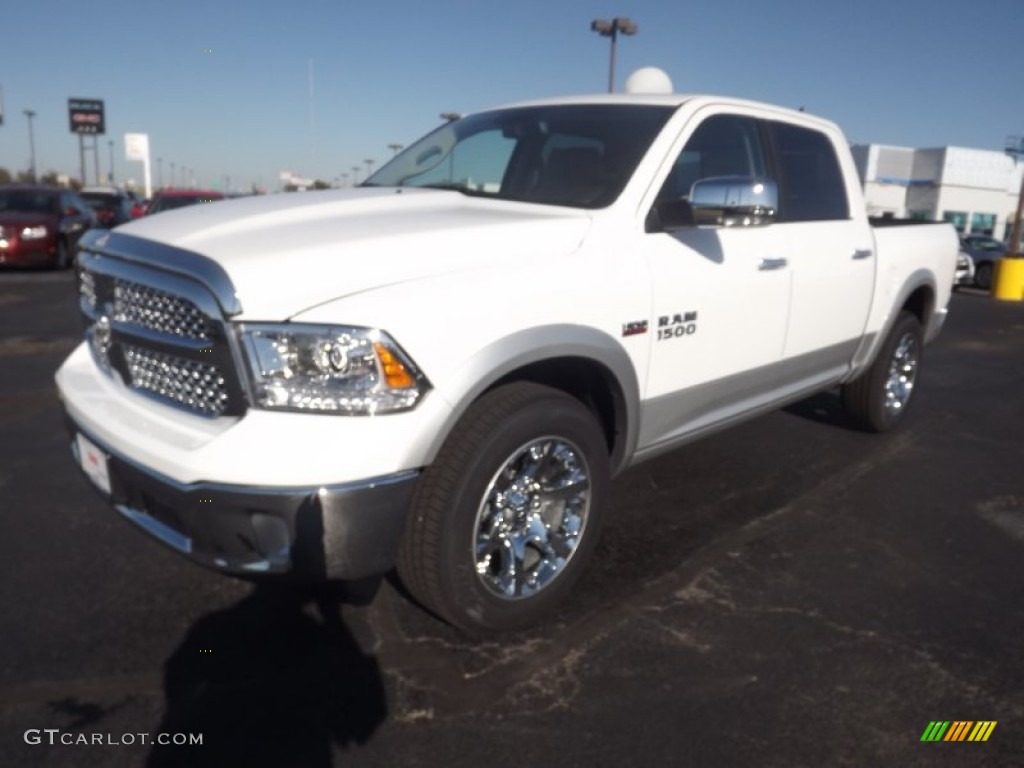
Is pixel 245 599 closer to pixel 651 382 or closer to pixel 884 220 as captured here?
pixel 651 382

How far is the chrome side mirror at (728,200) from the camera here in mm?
3020

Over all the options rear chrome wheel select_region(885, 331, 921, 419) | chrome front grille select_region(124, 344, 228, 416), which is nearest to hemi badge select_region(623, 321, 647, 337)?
chrome front grille select_region(124, 344, 228, 416)

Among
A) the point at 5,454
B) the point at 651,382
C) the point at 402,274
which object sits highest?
the point at 402,274

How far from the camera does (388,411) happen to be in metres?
2.27

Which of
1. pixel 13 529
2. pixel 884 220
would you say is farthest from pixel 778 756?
pixel 884 220

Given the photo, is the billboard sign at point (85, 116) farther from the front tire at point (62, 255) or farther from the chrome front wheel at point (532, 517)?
the chrome front wheel at point (532, 517)

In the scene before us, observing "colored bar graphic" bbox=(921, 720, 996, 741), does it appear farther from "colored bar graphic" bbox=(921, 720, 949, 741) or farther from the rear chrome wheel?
the rear chrome wheel

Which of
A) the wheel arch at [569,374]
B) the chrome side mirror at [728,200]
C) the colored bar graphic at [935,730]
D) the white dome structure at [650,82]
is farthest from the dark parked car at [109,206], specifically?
the colored bar graphic at [935,730]

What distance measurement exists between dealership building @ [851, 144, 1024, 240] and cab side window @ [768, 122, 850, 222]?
52618 mm

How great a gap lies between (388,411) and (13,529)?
7.91 feet

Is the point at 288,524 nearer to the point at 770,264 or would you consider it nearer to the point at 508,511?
the point at 508,511

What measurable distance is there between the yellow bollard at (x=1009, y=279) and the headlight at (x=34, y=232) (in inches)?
729

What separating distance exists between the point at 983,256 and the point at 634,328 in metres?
20.4

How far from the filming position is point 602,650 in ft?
9.13
